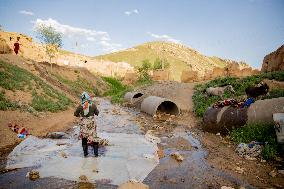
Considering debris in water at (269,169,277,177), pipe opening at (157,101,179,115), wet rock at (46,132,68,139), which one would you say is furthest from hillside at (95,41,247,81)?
debris in water at (269,169,277,177)

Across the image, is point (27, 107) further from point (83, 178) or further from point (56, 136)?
point (83, 178)

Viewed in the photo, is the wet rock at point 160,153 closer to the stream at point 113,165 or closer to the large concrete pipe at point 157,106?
the stream at point 113,165

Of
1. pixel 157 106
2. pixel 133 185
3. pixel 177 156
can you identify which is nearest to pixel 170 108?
pixel 157 106

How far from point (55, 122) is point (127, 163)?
6372mm

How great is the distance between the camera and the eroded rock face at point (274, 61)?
22356 mm

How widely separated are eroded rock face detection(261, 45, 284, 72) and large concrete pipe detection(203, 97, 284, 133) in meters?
15.2

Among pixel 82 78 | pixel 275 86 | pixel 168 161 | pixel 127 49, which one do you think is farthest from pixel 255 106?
pixel 127 49

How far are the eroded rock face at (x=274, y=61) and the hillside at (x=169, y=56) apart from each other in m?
55.6

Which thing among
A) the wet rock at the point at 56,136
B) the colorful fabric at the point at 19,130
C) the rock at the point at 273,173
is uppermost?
the colorful fabric at the point at 19,130

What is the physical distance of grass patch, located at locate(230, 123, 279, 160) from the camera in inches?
267

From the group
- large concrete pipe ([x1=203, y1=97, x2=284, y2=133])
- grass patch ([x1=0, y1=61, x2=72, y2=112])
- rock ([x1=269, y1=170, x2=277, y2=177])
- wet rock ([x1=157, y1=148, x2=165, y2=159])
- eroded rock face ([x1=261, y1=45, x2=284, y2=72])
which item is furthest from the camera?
eroded rock face ([x1=261, y1=45, x2=284, y2=72])

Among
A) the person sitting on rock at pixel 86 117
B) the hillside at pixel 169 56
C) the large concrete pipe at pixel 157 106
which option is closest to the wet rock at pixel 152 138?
the person sitting on rock at pixel 86 117

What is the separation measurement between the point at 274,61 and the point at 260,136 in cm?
1818

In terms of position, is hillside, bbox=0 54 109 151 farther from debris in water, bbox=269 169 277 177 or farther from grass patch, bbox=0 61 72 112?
debris in water, bbox=269 169 277 177
